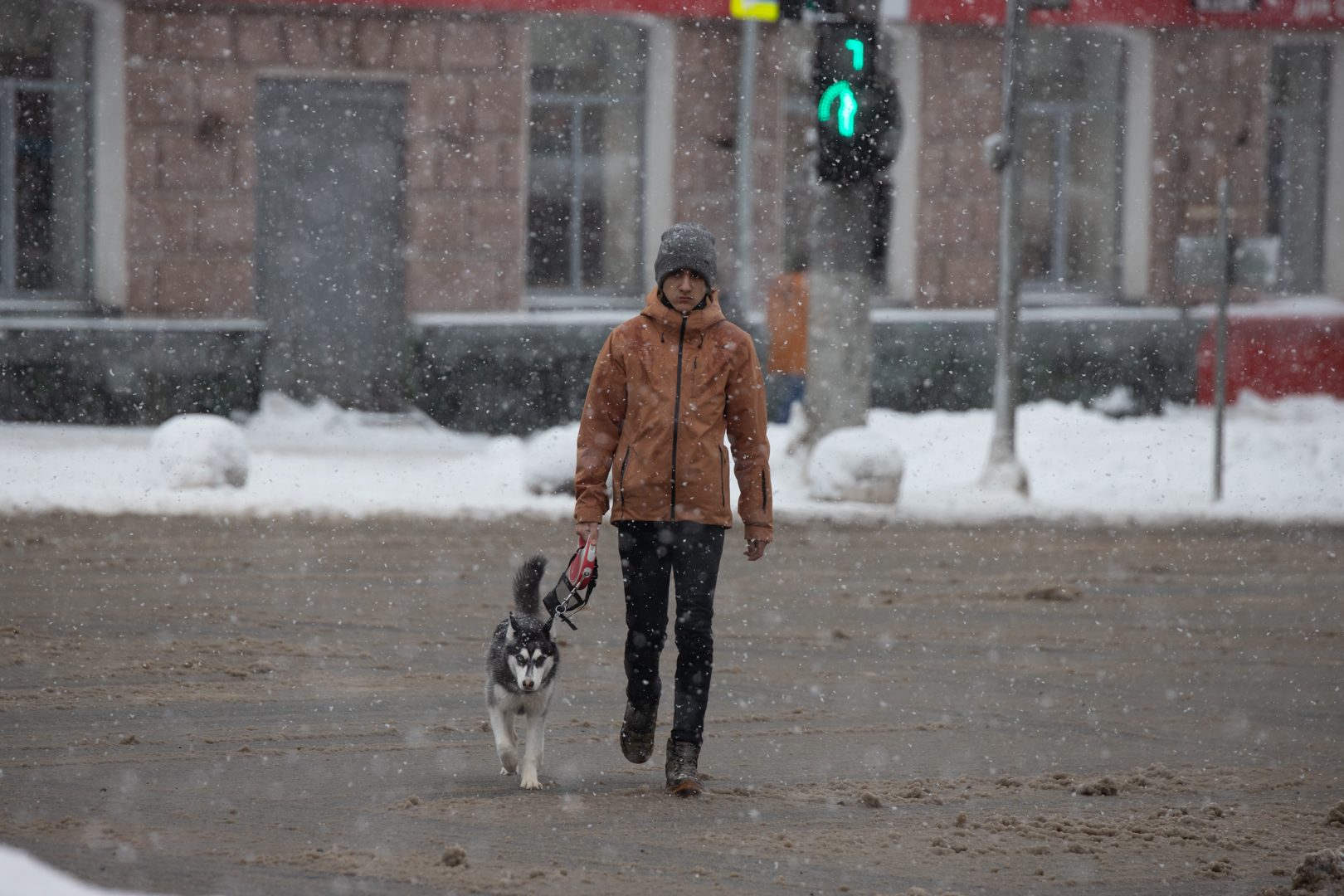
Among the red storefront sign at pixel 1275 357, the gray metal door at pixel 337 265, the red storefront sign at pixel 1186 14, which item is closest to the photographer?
the gray metal door at pixel 337 265

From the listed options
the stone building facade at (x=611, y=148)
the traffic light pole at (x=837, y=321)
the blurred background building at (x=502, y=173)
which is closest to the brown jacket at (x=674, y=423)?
the traffic light pole at (x=837, y=321)

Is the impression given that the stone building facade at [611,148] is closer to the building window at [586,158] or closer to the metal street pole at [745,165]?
the building window at [586,158]

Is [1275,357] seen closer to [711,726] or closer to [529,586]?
[711,726]

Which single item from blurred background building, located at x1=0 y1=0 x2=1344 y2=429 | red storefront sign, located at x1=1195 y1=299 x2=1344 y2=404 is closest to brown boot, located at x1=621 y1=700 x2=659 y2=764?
blurred background building, located at x1=0 y1=0 x2=1344 y2=429

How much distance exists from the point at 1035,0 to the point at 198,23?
9.54 metres

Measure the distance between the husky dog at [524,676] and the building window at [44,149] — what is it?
1483 centimetres

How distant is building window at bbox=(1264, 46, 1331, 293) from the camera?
21.1m

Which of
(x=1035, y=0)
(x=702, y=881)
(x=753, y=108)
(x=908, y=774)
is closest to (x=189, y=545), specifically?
(x=908, y=774)

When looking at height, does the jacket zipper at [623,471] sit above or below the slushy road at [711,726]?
above

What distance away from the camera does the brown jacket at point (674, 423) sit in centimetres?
509

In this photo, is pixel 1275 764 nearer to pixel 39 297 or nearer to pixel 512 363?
pixel 512 363

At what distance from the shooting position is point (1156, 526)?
12.5m

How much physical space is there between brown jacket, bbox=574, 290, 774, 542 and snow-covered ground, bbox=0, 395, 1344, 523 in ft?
23.8

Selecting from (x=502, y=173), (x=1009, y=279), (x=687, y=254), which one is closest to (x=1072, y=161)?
(x=502, y=173)
